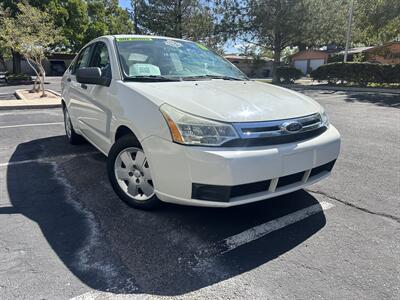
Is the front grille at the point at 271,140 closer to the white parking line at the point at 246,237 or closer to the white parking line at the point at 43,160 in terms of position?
the white parking line at the point at 246,237

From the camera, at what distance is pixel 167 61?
370 centimetres

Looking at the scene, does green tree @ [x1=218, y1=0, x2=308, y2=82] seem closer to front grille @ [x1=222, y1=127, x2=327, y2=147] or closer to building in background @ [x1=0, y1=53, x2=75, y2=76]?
building in background @ [x1=0, y1=53, x2=75, y2=76]

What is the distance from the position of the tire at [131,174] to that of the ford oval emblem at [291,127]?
1.23 m

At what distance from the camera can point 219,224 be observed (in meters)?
3.01

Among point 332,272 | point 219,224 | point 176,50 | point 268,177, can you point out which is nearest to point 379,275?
point 332,272

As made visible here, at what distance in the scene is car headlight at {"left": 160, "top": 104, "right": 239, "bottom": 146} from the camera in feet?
8.15

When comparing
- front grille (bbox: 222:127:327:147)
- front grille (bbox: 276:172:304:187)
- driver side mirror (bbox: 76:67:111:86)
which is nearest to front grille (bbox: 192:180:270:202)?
front grille (bbox: 276:172:304:187)

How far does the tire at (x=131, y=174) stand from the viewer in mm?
3043

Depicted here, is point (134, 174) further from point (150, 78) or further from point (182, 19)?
point (182, 19)

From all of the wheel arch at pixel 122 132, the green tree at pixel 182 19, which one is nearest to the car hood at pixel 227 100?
the wheel arch at pixel 122 132

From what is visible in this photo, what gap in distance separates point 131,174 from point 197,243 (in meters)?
0.95

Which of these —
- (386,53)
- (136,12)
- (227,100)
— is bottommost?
(227,100)

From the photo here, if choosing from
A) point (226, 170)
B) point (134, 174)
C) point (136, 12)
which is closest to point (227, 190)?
point (226, 170)

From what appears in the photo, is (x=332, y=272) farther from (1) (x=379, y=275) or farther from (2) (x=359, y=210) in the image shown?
(2) (x=359, y=210)
